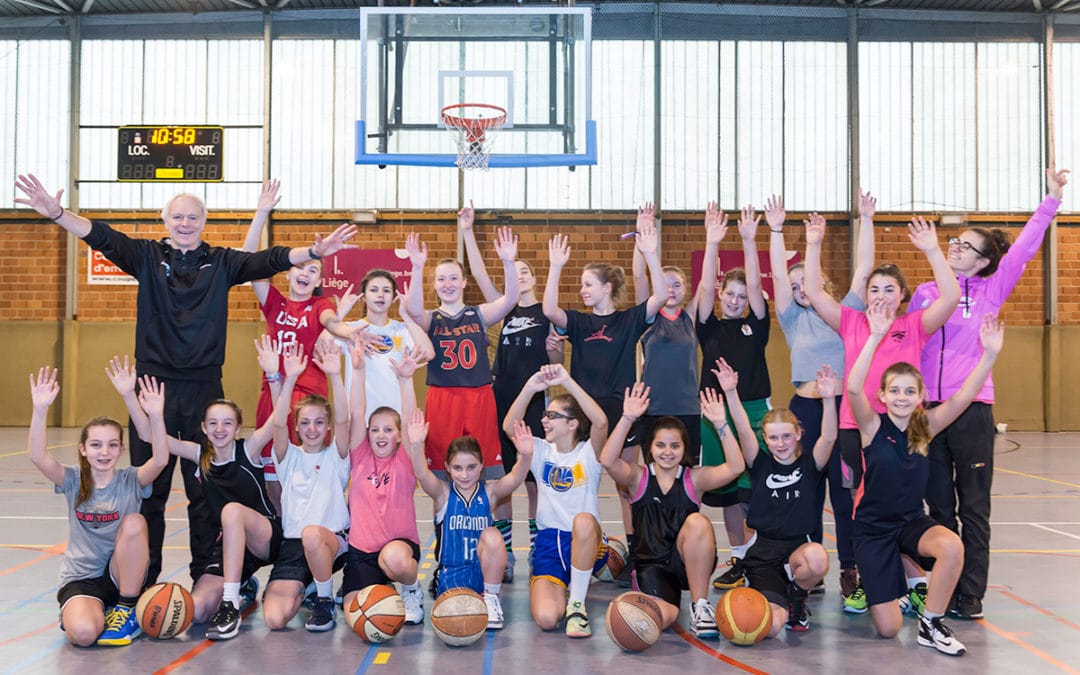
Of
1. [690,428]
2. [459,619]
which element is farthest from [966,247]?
[459,619]

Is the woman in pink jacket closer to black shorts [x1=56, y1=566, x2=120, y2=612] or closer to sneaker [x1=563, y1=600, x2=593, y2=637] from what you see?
sneaker [x1=563, y1=600, x2=593, y2=637]

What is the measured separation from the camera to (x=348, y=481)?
5.06 m

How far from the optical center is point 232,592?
445cm

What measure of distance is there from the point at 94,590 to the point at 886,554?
3773 mm

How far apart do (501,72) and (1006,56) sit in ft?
35.9

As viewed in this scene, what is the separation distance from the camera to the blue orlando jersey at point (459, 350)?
547 centimetres

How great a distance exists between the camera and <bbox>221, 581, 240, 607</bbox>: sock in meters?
4.42

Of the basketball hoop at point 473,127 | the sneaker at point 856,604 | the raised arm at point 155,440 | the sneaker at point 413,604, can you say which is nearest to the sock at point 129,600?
the raised arm at point 155,440

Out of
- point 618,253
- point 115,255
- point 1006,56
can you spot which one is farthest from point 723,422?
point 1006,56

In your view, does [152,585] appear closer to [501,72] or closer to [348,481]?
[348,481]

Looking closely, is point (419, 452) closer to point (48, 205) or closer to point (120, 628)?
point (120, 628)

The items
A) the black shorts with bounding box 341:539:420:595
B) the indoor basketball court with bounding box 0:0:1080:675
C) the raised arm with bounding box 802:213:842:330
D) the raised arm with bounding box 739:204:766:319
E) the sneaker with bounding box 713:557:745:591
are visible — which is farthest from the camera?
the indoor basketball court with bounding box 0:0:1080:675

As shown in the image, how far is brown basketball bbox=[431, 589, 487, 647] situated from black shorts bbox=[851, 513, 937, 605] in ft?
6.02

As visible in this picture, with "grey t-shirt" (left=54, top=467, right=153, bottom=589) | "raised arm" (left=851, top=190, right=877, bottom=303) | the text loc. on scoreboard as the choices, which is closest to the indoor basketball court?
the text loc. on scoreboard
